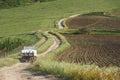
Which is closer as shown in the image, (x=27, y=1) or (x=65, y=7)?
(x=65, y=7)

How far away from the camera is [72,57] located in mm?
42656

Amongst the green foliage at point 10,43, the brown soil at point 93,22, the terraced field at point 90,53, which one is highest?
the terraced field at point 90,53

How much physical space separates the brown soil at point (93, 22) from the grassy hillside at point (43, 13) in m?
5.34

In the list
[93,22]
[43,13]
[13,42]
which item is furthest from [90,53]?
[43,13]

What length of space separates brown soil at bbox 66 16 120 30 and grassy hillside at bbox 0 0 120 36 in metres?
5.34

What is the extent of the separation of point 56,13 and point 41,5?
17.4 metres

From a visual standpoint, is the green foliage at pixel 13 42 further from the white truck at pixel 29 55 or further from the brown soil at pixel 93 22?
the brown soil at pixel 93 22

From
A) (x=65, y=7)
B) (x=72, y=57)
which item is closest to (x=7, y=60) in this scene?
(x=72, y=57)

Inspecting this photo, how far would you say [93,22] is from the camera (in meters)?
92.5

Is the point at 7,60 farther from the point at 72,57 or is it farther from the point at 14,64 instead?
the point at 72,57

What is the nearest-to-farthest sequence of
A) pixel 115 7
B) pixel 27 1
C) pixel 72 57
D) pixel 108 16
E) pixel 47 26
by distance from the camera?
1. pixel 72 57
2. pixel 47 26
3. pixel 108 16
4. pixel 115 7
5. pixel 27 1

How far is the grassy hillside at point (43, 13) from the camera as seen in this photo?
9000cm

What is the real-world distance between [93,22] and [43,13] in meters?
27.3

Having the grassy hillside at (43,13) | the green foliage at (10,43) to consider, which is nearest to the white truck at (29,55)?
the green foliage at (10,43)
